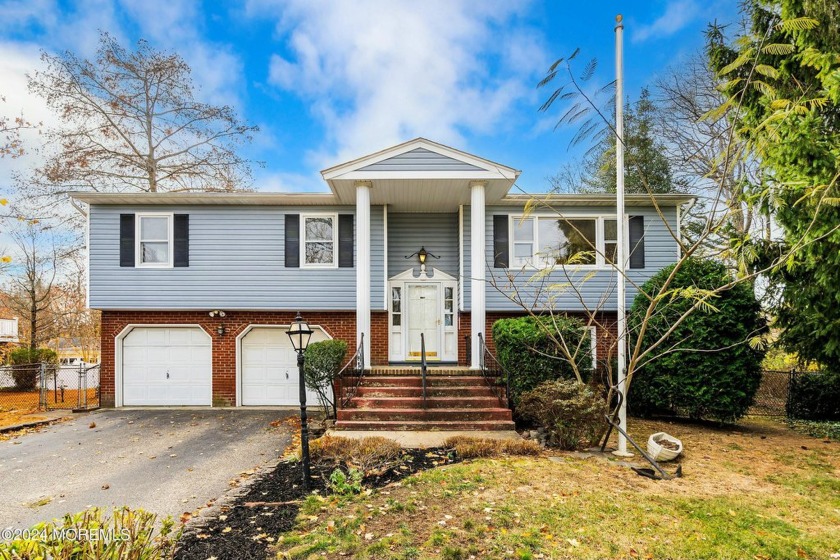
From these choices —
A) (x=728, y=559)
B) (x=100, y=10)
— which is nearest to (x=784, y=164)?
(x=728, y=559)

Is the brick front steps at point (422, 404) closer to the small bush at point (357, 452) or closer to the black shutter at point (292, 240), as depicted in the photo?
the small bush at point (357, 452)

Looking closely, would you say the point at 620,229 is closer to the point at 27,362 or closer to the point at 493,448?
the point at 493,448

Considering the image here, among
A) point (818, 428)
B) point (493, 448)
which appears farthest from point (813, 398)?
point (493, 448)

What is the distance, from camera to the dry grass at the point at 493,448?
659 centimetres

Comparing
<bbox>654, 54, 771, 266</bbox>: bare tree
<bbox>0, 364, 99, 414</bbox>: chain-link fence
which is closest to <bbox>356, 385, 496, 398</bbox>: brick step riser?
<bbox>0, 364, 99, 414</bbox>: chain-link fence

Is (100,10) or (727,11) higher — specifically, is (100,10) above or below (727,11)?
above

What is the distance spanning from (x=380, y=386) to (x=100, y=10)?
1710 cm

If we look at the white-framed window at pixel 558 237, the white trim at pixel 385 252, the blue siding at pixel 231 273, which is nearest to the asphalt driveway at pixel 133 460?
the blue siding at pixel 231 273

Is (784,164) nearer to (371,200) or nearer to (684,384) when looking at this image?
(684,384)

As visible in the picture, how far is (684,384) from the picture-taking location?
8938mm

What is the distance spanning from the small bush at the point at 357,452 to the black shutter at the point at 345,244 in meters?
5.24

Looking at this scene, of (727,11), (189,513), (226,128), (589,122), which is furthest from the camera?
(226,128)

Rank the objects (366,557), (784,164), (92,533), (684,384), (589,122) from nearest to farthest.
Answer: (92,533)
(366,557)
(589,122)
(784,164)
(684,384)

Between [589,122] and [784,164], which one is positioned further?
[784,164]
